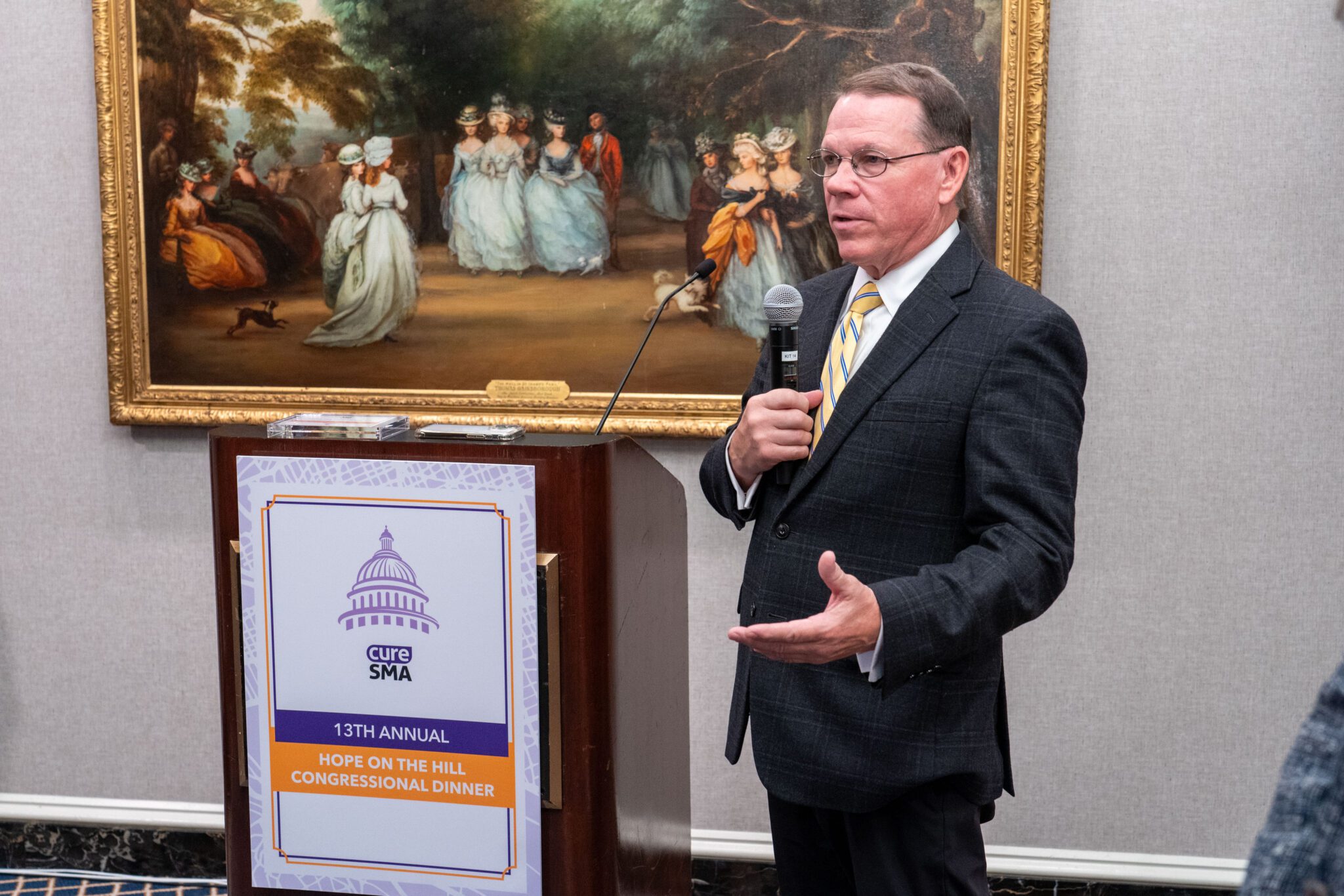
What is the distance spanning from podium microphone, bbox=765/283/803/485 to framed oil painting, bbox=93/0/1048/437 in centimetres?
119

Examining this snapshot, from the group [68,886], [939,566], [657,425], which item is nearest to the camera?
[939,566]

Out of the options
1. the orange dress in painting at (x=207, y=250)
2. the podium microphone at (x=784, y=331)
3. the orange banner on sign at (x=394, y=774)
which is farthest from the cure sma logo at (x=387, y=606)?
the orange dress in painting at (x=207, y=250)

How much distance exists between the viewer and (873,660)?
162cm

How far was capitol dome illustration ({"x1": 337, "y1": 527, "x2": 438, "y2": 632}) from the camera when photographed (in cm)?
181

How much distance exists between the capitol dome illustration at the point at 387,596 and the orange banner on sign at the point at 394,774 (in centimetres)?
19

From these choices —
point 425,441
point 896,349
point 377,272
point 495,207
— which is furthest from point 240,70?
point 896,349

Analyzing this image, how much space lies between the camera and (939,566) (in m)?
1.63

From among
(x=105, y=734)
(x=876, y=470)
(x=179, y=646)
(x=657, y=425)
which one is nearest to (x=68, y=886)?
(x=105, y=734)

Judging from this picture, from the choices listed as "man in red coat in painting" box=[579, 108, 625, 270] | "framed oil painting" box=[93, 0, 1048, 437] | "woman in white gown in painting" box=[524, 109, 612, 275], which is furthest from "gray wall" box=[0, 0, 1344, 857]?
"man in red coat in painting" box=[579, 108, 625, 270]

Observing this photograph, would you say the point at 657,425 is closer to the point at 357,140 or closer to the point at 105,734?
the point at 357,140

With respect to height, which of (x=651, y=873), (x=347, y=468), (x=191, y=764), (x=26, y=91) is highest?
(x=26, y=91)

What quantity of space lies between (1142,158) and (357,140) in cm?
188

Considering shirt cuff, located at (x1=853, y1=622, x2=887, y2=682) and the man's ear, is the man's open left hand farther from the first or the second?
the man's ear

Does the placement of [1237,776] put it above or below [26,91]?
below
